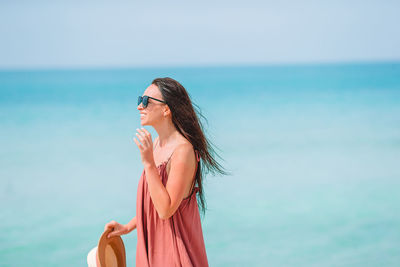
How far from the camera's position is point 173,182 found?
255cm

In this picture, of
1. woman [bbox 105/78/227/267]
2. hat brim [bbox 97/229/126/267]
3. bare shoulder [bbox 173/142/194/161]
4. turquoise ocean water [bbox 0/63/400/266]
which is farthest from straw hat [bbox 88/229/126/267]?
turquoise ocean water [bbox 0/63/400/266]

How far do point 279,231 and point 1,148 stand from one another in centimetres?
646

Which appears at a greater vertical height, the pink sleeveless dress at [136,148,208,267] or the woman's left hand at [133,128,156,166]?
the woman's left hand at [133,128,156,166]

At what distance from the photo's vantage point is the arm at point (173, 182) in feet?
8.19

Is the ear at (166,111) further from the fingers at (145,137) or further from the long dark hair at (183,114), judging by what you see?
the fingers at (145,137)

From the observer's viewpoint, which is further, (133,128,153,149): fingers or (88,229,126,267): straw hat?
(88,229,126,267): straw hat

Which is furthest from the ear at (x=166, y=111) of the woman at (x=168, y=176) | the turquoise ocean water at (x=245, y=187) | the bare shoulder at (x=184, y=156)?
the turquoise ocean water at (x=245, y=187)

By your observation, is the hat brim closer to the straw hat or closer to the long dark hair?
the straw hat

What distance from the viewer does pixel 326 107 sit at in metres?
17.1

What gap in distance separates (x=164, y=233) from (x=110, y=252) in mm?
336

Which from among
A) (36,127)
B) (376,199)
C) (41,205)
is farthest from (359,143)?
(36,127)

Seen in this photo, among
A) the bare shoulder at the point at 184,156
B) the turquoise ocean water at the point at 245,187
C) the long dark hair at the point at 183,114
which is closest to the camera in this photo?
the bare shoulder at the point at 184,156

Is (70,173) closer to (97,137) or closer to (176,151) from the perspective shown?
(97,137)

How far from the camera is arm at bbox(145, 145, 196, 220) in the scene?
2496 millimetres
